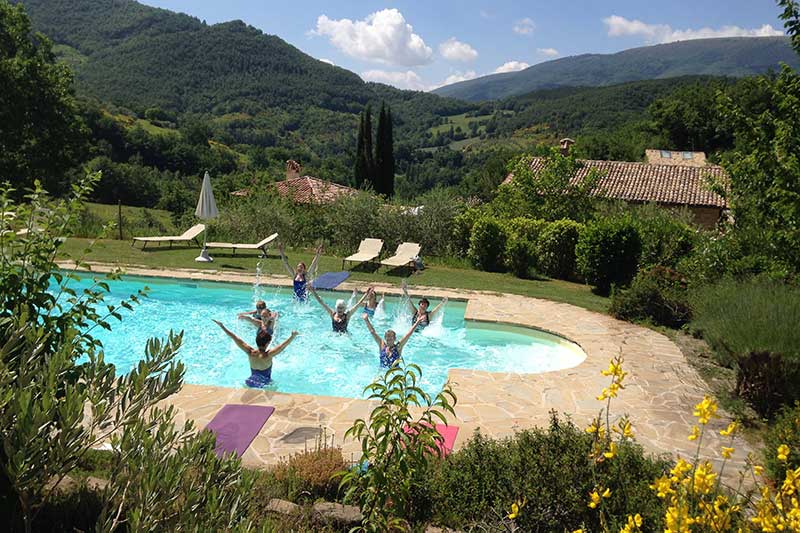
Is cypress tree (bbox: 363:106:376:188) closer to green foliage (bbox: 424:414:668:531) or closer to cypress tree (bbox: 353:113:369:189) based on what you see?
cypress tree (bbox: 353:113:369:189)

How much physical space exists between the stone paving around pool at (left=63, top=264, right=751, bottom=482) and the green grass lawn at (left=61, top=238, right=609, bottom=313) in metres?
3.79

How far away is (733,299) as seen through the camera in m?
7.99

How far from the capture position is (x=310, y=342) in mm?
11375

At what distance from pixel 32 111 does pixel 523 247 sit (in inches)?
966

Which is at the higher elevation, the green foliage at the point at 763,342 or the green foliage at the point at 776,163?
the green foliage at the point at 776,163

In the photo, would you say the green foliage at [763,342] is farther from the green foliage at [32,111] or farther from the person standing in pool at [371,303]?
the green foliage at [32,111]

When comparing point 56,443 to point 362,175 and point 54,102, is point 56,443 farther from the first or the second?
point 362,175

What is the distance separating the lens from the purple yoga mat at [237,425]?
5.76 meters

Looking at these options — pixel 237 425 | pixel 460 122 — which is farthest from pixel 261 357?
pixel 460 122

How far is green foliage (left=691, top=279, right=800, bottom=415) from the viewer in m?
6.61

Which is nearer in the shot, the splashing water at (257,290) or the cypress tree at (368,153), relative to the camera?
the splashing water at (257,290)

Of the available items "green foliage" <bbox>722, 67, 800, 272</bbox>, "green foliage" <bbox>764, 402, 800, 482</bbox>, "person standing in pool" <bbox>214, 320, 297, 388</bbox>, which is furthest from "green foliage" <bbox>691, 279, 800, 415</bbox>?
"person standing in pool" <bbox>214, 320, 297, 388</bbox>

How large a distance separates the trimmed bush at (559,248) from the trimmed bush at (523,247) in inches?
9.6

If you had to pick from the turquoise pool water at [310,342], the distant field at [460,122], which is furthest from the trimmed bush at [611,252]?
the distant field at [460,122]
